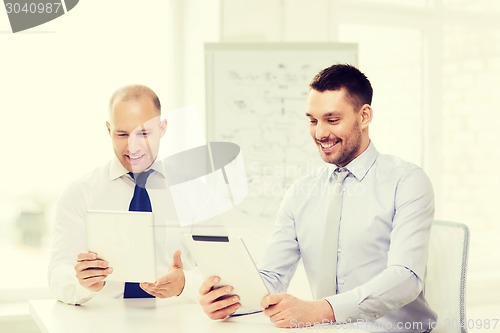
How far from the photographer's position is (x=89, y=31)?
3.84m

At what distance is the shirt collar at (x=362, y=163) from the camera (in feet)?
7.84

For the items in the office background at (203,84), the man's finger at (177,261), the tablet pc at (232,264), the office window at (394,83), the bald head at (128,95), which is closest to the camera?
the tablet pc at (232,264)

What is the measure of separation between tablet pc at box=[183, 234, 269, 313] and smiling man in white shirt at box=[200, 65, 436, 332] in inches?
12.4

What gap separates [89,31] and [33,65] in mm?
343

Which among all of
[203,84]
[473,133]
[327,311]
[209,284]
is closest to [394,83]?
[473,133]

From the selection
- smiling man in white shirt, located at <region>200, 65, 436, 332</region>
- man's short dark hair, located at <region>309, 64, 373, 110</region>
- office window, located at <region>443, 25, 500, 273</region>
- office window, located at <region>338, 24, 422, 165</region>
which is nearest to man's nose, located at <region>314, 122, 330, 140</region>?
smiling man in white shirt, located at <region>200, 65, 436, 332</region>

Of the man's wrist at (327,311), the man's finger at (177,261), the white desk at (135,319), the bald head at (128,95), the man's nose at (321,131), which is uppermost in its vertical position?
the bald head at (128,95)

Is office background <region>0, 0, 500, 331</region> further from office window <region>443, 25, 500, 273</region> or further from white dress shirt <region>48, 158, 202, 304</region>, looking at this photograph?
white dress shirt <region>48, 158, 202, 304</region>

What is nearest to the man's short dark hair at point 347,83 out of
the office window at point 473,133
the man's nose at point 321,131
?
the man's nose at point 321,131

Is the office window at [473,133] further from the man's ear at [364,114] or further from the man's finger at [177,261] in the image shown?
the man's finger at [177,261]

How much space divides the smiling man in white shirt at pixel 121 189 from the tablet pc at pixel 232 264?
0.40 m

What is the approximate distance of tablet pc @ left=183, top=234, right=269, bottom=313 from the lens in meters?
1.87

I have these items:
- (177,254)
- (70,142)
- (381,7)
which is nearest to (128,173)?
(177,254)

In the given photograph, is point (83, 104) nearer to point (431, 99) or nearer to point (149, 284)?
point (149, 284)
